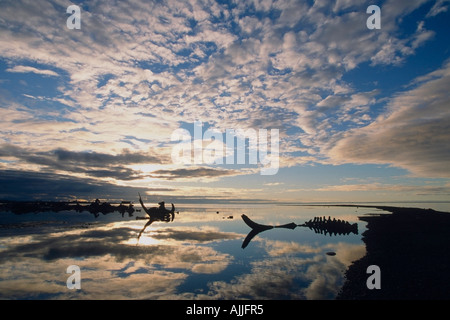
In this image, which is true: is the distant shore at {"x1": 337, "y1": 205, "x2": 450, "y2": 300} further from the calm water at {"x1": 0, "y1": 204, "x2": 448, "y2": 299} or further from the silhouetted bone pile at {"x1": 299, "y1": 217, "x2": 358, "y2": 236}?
the silhouetted bone pile at {"x1": 299, "y1": 217, "x2": 358, "y2": 236}

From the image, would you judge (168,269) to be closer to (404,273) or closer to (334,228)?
(404,273)

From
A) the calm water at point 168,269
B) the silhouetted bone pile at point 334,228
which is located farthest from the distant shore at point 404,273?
the silhouetted bone pile at point 334,228

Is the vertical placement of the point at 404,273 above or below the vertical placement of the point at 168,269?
above

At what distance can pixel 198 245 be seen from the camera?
1115 inches

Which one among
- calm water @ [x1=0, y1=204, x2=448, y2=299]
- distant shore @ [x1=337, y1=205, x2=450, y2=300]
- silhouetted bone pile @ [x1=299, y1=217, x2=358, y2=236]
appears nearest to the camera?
distant shore @ [x1=337, y1=205, x2=450, y2=300]

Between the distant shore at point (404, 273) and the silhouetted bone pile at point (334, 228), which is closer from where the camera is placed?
the distant shore at point (404, 273)

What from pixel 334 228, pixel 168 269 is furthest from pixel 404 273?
pixel 334 228

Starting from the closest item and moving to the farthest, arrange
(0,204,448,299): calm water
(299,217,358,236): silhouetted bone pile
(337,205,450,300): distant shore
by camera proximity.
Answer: (337,205,450,300): distant shore < (0,204,448,299): calm water < (299,217,358,236): silhouetted bone pile

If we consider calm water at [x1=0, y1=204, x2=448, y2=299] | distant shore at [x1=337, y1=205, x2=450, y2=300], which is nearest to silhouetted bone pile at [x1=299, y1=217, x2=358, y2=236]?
calm water at [x1=0, y1=204, x2=448, y2=299]

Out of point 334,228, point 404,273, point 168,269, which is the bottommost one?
point 334,228

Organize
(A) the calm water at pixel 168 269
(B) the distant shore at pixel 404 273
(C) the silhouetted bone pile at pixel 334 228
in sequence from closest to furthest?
(B) the distant shore at pixel 404 273, (A) the calm water at pixel 168 269, (C) the silhouetted bone pile at pixel 334 228

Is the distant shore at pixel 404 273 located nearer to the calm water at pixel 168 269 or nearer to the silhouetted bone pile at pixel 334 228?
the calm water at pixel 168 269
